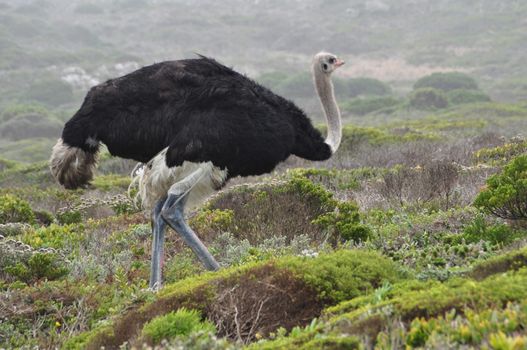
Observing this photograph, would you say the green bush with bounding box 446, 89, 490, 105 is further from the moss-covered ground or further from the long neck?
the long neck

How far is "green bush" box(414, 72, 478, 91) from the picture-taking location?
3925 centimetres

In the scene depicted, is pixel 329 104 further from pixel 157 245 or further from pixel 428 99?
pixel 428 99

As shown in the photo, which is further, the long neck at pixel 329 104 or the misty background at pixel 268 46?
the misty background at pixel 268 46

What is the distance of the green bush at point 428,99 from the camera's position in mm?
33031

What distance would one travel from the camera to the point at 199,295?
4086 mm

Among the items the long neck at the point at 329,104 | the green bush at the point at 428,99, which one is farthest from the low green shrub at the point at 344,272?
the green bush at the point at 428,99

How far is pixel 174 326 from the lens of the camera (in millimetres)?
3664

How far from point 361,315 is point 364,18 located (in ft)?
223

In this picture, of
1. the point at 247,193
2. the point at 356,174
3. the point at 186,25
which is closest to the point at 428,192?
the point at 247,193

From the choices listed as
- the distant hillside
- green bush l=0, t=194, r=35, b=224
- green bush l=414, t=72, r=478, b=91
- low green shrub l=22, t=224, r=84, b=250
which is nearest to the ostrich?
low green shrub l=22, t=224, r=84, b=250

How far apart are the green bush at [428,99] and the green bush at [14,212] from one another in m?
26.1

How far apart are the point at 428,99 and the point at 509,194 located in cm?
2886

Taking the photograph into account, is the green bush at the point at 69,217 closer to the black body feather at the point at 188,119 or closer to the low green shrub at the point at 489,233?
the black body feather at the point at 188,119

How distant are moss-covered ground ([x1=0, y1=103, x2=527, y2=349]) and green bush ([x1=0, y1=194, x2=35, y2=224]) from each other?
0.01 m
